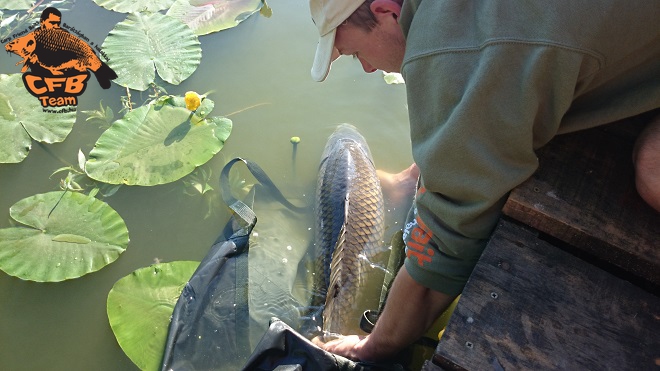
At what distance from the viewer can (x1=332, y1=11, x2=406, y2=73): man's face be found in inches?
57.3

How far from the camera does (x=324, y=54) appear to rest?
1602 mm

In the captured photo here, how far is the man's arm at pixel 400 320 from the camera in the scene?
5.35ft

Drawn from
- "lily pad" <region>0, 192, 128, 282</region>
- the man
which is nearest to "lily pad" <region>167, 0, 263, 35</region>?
"lily pad" <region>0, 192, 128, 282</region>

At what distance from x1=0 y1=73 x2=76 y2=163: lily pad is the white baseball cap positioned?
71.9 inches

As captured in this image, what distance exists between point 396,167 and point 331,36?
5.03ft

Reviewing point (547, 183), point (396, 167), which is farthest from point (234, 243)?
point (547, 183)

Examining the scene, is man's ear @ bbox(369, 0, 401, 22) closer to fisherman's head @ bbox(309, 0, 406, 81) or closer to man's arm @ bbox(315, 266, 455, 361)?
fisherman's head @ bbox(309, 0, 406, 81)

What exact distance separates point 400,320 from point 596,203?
0.68 meters

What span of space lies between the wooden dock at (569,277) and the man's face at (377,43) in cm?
49

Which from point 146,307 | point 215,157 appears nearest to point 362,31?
point 146,307

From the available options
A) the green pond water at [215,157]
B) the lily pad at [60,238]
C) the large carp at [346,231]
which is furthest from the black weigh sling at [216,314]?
the lily pad at [60,238]

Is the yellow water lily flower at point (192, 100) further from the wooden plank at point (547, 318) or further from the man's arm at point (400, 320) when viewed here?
the wooden plank at point (547, 318)

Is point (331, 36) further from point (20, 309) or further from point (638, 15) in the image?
point (20, 309)

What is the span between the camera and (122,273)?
8.02 ft
